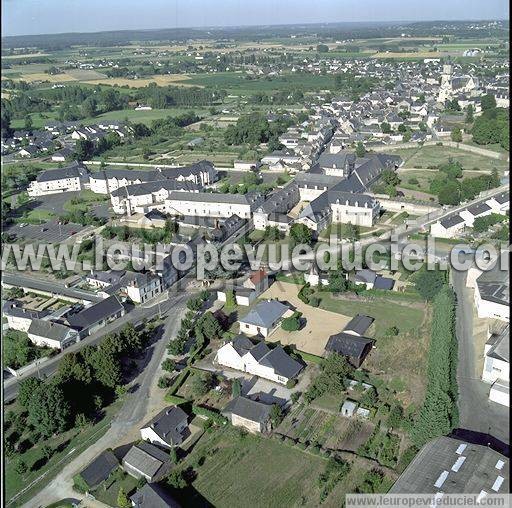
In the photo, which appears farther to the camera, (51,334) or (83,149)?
(83,149)

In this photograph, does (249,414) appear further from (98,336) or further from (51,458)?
(98,336)

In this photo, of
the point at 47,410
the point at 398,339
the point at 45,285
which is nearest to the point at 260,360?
the point at 398,339

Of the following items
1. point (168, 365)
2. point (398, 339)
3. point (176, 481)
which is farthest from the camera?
point (398, 339)

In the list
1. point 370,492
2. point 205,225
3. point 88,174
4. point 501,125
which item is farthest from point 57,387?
point 501,125

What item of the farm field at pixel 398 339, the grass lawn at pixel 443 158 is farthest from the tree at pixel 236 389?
the grass lawn at pixel 443 158

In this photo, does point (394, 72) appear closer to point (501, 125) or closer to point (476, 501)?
point (501, 125)

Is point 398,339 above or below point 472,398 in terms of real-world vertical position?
above
